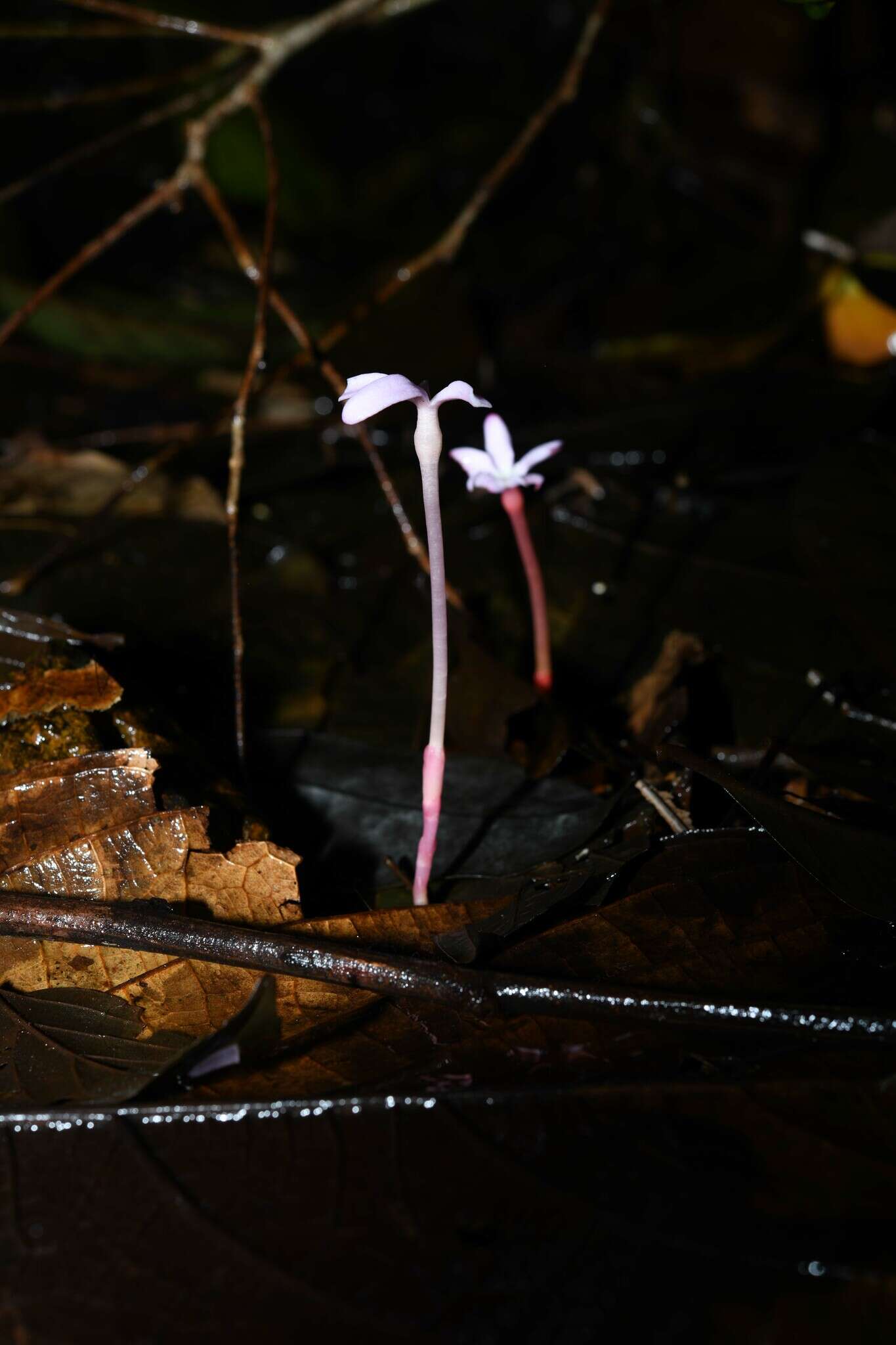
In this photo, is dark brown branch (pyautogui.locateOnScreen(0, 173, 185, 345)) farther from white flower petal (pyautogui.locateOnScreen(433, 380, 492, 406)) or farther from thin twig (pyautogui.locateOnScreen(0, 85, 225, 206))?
white flower petal (pyautogui.locateOnScreen(433, 380, 492, 406))

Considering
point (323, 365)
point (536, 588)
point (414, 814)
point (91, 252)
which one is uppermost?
point (91, 252)

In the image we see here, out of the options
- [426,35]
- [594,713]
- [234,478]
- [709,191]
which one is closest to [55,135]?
[426,35]

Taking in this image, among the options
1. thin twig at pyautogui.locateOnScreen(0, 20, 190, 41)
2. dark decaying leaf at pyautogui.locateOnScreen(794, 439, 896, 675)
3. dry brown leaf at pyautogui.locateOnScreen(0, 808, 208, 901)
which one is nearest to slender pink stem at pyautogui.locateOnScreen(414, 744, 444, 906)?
dry brown leaf at pyautogui.locateOnScreen(0, 808, 208, 901)

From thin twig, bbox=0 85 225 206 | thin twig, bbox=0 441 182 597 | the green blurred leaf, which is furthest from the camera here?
the green blurred leaf

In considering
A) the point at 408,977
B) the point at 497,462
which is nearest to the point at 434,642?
the point at 408,977

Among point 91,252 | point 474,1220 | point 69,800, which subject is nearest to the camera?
point 474,1220

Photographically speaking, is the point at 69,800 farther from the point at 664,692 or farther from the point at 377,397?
the point at 664,692

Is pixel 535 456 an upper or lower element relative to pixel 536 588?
upper
